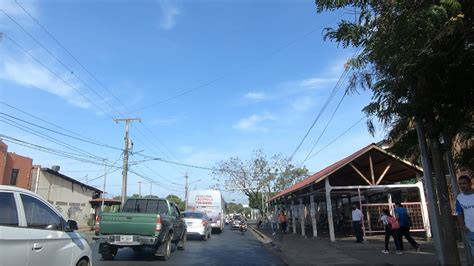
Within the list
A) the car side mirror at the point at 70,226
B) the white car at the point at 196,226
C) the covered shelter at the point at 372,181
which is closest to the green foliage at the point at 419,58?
the car side mirror at the point at 70,226

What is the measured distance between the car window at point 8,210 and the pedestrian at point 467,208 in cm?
697

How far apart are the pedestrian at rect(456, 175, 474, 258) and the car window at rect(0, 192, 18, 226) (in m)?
6.97

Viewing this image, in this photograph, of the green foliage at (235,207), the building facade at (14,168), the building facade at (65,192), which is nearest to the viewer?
the building facade at (14,168)

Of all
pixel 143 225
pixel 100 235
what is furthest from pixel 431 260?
pixel 100 235

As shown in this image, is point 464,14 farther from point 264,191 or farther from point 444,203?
point 264,191

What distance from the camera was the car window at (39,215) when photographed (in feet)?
20.0

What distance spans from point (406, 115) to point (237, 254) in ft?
33.5

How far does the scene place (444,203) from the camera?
7.95 metres

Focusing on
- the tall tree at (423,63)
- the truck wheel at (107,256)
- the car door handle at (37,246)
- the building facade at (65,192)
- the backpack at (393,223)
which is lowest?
the truck wheel at (107,256)

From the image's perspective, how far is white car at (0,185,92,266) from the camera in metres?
5.54

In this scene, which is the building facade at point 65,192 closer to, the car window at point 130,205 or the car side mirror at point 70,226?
the car window at point 130,205

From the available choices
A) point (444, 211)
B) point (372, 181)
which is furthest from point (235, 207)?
point (444, 211)

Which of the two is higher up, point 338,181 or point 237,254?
point 338,181

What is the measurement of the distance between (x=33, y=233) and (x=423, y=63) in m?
5.82
